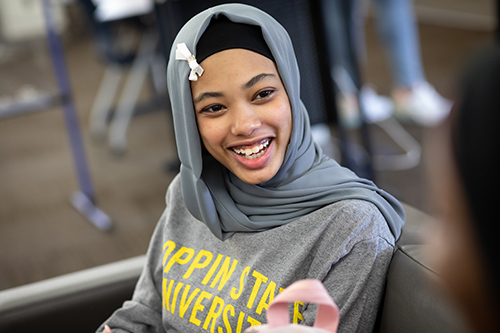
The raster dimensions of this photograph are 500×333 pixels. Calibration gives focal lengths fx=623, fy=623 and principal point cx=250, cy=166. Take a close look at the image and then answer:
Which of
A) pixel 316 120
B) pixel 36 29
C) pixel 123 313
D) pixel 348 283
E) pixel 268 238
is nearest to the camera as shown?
pixel 348 283

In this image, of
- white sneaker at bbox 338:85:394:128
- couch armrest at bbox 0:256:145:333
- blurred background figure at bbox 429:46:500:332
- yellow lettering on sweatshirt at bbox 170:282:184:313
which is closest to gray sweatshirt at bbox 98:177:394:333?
yellow lettering on sweatshirt at bbox 170:282:184:313

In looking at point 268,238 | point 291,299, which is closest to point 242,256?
point 268,238

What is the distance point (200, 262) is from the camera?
1.26 metres

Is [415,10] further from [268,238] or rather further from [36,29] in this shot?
[268,238]

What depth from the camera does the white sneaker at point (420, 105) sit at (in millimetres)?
3725

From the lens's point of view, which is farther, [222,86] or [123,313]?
[123,313]

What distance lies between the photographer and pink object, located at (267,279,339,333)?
0.78 metres

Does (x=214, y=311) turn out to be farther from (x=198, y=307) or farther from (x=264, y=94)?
(x=264, y=94)

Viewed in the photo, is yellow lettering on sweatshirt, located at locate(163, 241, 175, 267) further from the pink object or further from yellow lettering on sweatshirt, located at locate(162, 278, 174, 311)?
the pink object

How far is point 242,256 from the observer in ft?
3.88

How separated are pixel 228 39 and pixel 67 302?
2.37 ft

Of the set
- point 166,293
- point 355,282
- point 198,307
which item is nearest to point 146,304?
point 166,293

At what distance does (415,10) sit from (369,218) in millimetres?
7255

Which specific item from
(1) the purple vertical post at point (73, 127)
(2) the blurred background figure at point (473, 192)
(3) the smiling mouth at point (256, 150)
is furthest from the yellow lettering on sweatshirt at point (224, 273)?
(1) the purple vertical post at point (73, 127)
